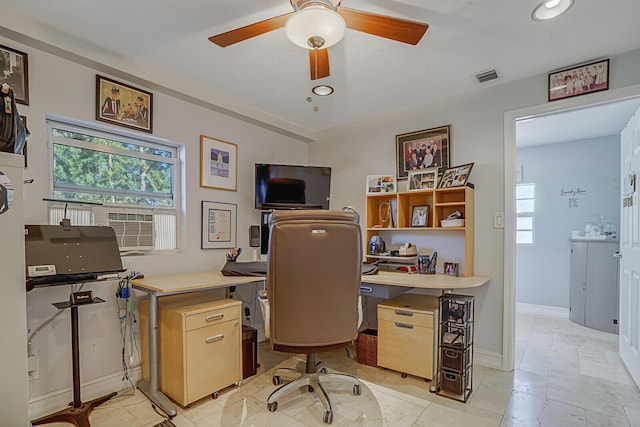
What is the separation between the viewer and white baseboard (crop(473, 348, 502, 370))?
2660 millimetres

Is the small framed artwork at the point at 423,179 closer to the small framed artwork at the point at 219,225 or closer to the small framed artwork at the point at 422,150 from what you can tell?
the small framed artwork at the point at 422,150

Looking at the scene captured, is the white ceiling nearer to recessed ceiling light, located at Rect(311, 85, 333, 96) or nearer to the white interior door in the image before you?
recessed ceiling light, located at Rect(311, 85, 333, 96)

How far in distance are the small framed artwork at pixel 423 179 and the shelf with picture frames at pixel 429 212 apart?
0.20 ft

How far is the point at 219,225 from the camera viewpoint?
310cm

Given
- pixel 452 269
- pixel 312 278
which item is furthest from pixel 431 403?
pixel 312 278

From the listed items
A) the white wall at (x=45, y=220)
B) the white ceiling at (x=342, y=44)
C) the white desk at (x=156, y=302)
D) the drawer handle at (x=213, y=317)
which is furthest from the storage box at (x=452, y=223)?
the white wall at (x=45, y=220)

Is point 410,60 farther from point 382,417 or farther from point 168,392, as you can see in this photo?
point 168,392

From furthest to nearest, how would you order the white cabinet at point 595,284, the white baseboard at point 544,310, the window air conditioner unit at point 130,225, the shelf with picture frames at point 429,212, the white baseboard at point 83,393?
the white baseboard at point 544,310 < the white cabinet at point 595,284 < the shelf with picture frames at point 429,212 < the window air conditioner unit at point 130,225 < the white baseboard at point 83,393

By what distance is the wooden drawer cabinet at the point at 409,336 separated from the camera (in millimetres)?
2354

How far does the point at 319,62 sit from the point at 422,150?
163cm

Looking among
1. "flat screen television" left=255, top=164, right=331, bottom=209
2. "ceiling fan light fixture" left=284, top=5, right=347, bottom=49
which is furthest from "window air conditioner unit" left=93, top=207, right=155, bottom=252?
"ceiling fan light fixture" left=284, top=5, right=347, bottom=49

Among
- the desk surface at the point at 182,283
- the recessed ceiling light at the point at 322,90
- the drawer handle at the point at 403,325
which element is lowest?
the drawer handle at the point at 403,325

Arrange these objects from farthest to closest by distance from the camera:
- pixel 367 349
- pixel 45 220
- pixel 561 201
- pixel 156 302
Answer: pixel 561 201 < pixel 367 349 < pixel 156 302 < pixel 45 220

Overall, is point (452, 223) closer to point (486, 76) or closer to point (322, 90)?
point (486, 76)
